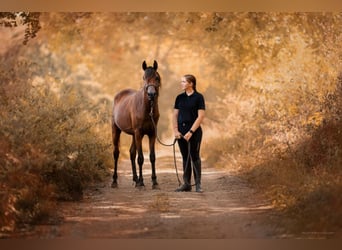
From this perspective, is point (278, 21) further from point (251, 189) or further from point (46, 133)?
point (46, 133)

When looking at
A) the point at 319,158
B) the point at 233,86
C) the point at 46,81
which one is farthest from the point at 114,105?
the point at 319,158

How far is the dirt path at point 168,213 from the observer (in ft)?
19.2

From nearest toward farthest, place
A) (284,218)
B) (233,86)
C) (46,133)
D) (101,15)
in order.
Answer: (284,218), (46,133), (101,15), (233,86)

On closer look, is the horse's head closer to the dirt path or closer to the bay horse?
the bay horse

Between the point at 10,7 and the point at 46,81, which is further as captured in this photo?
the point at 46,81

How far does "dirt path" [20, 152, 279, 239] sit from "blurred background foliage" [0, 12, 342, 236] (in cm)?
19

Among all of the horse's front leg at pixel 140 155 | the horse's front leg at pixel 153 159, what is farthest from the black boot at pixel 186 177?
the horse's front leg at pixel 140 155

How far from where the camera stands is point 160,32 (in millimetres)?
6980

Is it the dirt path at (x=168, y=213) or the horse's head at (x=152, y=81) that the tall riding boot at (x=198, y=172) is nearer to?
the dirt path at (x=168, y=213)

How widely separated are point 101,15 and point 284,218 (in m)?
2.80

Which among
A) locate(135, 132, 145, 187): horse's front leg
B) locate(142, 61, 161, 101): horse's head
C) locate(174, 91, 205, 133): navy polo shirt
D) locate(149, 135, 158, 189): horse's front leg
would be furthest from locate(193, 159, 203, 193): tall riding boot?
locate(142, 61, 161, 101): horse's head

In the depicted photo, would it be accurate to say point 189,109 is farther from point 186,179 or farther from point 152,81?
point 186,179

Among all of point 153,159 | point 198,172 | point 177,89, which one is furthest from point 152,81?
point 198,172

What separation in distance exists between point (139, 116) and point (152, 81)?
1.74ft
